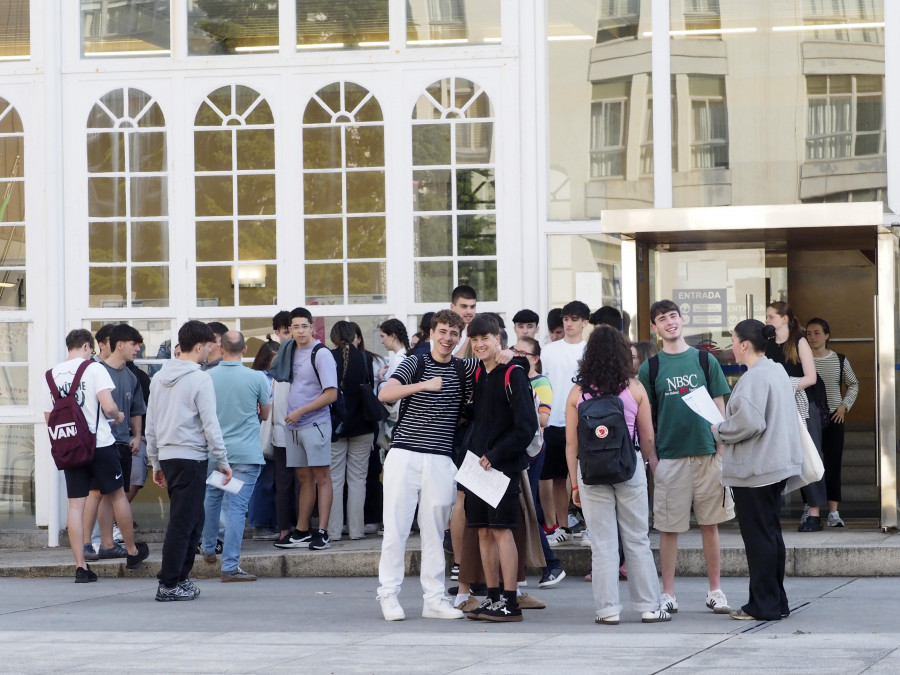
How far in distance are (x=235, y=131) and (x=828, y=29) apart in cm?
521

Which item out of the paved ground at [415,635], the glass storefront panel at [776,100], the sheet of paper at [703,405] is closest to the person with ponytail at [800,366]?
the paved ground at [415,635]

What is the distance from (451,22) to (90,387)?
468cm

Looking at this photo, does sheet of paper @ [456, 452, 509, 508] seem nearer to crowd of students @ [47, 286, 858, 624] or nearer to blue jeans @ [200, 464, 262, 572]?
crowd of students @ [47, 286, 858, 624]

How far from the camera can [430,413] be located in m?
8.13

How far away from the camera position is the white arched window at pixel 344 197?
12.4 metres

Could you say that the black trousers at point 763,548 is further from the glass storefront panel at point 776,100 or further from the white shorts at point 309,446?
the glass storefront panel at point 776,100

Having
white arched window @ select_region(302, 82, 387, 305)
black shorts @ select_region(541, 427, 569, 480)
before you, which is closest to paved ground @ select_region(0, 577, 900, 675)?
black shorts @ select_region(541, 427, 569, 480)

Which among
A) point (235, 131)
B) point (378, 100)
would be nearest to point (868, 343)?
point (378, 100)

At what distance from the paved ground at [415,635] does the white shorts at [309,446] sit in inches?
44.6

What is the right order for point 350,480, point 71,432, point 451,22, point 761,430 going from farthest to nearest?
point 451,22 < point 350,480 < point 71,432 < point 761,430

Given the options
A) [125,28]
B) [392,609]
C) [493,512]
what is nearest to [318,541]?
[392,609]

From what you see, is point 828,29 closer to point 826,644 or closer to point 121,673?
point 826,644

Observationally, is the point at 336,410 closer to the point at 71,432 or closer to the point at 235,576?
the point at 235,576

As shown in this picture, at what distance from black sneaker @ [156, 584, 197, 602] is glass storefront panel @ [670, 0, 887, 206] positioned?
531 centimetres
